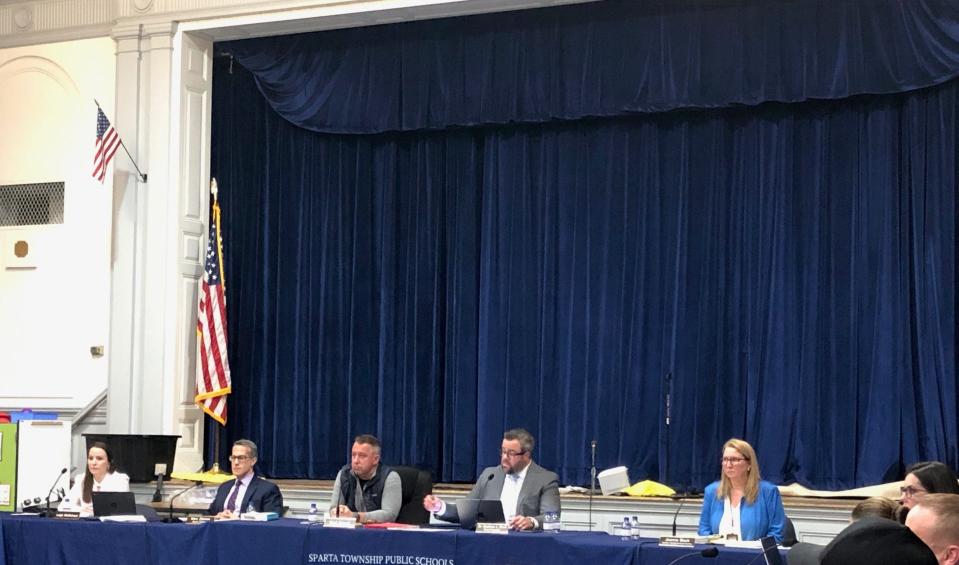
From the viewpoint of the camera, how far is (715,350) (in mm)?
10078

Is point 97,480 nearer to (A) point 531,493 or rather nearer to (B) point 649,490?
(A) point 531,493

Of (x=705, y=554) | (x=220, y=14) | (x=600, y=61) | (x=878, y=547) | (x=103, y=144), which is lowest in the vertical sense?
(x=705, y=554)

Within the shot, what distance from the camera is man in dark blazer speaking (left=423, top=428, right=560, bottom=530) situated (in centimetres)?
757

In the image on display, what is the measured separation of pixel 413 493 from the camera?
7.72 metres

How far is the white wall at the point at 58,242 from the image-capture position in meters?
11.0

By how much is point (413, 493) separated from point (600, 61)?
156 inches

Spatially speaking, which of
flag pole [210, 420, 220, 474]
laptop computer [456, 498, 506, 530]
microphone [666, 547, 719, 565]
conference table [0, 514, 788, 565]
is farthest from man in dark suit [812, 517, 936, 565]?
flag pole [210, 420, 220, 474]

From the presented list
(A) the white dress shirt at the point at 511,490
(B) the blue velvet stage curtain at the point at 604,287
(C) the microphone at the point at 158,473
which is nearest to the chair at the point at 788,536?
(A) the white dress shirt at the point at 511,490

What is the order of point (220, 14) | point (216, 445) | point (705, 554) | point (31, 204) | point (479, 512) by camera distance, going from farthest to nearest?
point (31, 204) < point (216, 445) < point (220, 14) < point (479, 512) < point (705, 554)

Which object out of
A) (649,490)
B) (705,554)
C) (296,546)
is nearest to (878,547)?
(705,554)

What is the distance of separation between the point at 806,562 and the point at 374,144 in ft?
26.4

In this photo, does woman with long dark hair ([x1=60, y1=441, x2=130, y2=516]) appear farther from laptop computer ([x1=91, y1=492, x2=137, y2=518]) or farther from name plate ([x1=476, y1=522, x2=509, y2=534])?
A: name plate ([x1=476, y1=522, x2=509, y2=534])

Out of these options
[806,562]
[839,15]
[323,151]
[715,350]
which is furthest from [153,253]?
[806,562]

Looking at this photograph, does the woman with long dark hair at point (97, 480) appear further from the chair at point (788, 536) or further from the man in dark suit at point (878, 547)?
the man in dark suit at point (878, 547)
